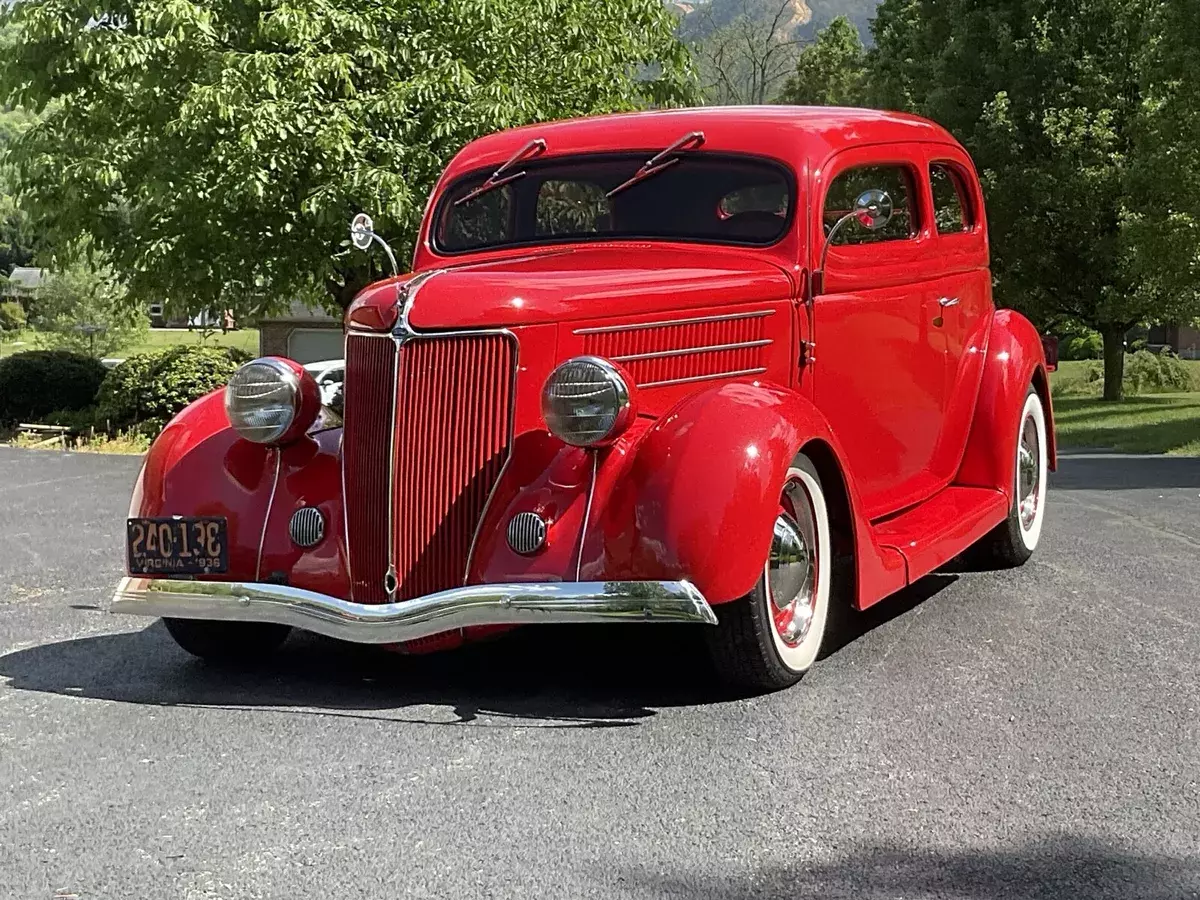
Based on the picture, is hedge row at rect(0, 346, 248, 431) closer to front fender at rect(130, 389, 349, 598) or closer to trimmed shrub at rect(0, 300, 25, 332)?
front fender at rect(130, 389, 349, 598)

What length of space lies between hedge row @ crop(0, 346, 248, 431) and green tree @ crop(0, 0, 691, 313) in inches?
27.7

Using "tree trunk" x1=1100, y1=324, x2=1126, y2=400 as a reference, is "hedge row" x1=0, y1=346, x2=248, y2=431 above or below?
above

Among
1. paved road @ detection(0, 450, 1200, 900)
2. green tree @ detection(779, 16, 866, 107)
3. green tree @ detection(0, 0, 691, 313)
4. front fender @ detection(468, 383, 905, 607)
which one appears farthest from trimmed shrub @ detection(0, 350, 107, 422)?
green tree @ detection(779, 16, 866, 107)

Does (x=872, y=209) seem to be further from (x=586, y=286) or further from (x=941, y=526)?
(x=941, y=526)

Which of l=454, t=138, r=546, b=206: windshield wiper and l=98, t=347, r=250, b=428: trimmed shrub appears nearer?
l=454, t=138, r=546, b=206: windshield wiper

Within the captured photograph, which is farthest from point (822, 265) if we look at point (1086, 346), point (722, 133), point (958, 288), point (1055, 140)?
point (1086, 346)

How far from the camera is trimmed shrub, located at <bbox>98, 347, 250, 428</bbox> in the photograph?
50.5ft

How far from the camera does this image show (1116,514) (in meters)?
9.32

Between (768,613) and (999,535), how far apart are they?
2.78 m

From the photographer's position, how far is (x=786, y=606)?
16.4 feet

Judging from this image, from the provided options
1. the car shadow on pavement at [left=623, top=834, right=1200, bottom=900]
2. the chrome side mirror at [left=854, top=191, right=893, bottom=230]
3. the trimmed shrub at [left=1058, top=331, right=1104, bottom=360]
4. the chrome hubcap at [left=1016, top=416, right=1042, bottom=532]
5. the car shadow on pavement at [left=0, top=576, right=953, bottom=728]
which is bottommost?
the trimmed shrub at [left=1058, top=331, right=1104, bottom=360]

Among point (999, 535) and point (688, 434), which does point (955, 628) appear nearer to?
point (999, 535)

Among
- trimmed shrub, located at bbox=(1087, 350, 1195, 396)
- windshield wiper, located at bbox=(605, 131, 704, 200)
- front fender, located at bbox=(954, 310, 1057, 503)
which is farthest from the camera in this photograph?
trimmed shrub, located at bbox=(1087, 350, 1195, 396)

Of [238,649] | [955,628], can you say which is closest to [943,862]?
[955,628]
